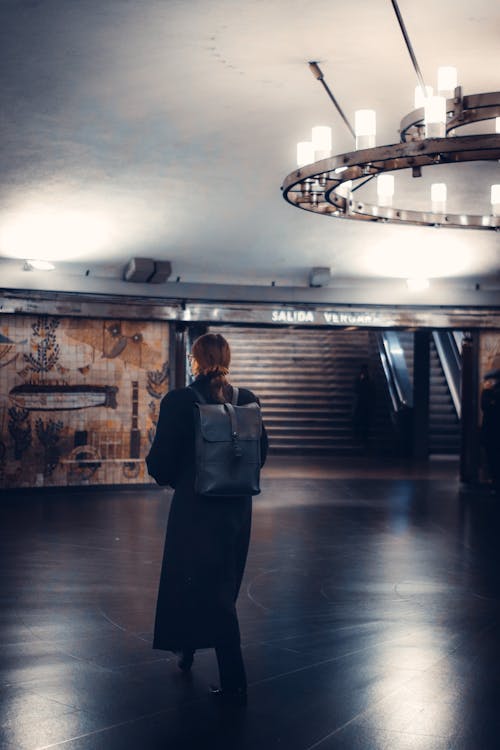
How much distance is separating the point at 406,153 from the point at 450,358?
15.0 m

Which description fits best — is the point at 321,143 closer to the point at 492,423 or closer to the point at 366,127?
the point at 366,127

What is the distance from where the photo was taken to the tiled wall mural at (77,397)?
37.0 feet

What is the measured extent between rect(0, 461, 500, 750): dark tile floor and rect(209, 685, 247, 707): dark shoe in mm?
90

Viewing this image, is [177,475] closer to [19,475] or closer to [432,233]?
[432,233]

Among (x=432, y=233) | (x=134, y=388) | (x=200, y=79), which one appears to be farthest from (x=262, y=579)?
(x=134, y=388)

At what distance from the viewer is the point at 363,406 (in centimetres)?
1706

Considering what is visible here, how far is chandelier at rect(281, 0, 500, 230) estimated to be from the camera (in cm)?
417

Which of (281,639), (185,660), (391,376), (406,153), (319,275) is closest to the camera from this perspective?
(406,153)

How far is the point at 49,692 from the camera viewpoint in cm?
395

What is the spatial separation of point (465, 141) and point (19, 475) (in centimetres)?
864

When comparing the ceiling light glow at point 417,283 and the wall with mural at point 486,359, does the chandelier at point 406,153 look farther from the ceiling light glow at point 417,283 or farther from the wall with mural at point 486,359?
the wall with mural at point 486,359

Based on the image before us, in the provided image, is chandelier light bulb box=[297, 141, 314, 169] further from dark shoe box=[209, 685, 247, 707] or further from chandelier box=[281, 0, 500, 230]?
dark shoe box=[209, 685, 247, 707]

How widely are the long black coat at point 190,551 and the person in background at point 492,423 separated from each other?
8.54 metres

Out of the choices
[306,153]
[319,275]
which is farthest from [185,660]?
[319,275]
